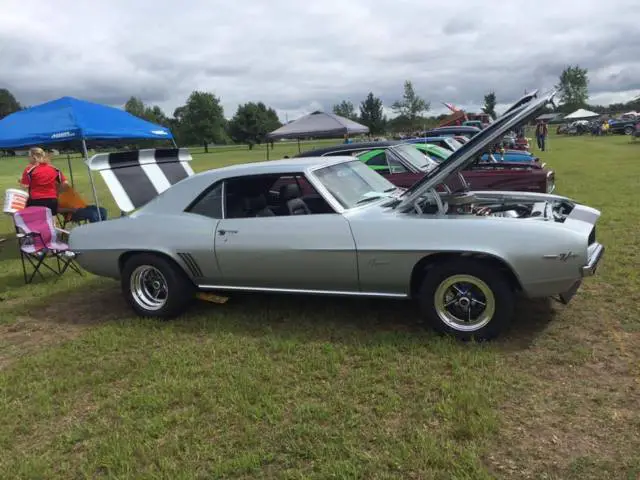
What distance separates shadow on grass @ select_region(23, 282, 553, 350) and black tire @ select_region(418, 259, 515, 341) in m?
0.17

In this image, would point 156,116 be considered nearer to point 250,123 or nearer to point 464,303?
point 250,123

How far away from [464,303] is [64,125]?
22.9 ft

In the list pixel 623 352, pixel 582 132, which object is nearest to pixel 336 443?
pixel 623 352

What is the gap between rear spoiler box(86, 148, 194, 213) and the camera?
580cm

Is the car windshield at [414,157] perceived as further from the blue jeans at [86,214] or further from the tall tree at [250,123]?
the tall tree at [250,123]

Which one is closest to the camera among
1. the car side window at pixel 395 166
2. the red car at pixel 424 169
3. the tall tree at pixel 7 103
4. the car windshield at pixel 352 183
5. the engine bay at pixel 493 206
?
the engine bay at pixel 493 206

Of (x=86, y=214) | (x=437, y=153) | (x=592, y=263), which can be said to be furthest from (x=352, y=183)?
(x=437, y=153)

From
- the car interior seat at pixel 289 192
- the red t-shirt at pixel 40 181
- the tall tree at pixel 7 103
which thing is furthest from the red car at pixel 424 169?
the tall tree at pixel 7 103

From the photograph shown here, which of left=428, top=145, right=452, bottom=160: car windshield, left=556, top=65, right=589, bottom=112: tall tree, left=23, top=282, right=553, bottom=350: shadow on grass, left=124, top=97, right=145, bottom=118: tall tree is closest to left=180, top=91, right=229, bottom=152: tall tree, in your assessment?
left=124, top=97, right=145, bottom=118: tall tree

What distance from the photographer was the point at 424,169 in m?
9.45

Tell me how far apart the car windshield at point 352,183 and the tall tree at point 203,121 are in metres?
87.2

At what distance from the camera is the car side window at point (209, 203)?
15.3ft

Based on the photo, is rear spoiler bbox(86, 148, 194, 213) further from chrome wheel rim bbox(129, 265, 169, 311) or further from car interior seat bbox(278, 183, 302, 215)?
car interior seat bbox(278, 183, 302, 215)

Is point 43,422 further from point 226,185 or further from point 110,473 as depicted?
point 226,185
